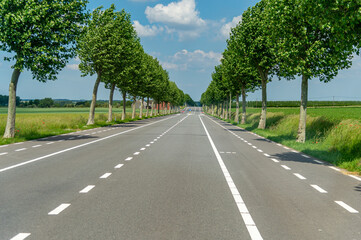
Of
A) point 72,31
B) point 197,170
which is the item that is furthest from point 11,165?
point 72,31

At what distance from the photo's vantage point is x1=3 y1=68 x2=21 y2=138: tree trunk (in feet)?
65.5

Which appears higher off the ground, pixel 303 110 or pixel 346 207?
pixel 303 110

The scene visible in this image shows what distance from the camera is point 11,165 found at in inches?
438

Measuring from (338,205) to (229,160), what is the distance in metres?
6.42

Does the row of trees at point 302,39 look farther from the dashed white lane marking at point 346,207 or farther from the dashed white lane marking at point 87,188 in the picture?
the dashed white lane marking at point 87,188

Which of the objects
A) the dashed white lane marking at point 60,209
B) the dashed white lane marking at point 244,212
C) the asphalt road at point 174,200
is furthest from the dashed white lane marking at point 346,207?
the dashed white lane marking at point 60,209

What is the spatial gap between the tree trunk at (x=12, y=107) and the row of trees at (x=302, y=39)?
45.8ft

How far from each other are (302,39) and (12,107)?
15.4 m

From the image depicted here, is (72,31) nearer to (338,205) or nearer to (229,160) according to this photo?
(229,160)

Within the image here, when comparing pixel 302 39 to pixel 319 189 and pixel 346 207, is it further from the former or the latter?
pixel 346 207

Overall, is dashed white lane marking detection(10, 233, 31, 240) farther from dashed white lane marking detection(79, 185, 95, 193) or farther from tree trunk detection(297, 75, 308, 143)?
tree trunk detection(297, 75, 308, 143)

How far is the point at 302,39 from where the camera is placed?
761 inches

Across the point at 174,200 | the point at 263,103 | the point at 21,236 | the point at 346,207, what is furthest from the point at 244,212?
the point at 263,103

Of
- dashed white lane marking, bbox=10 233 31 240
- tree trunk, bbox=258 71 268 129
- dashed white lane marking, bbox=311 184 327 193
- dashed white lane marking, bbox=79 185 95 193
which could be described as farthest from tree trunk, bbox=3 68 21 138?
tree trunk, bbox=258 71 268 129
